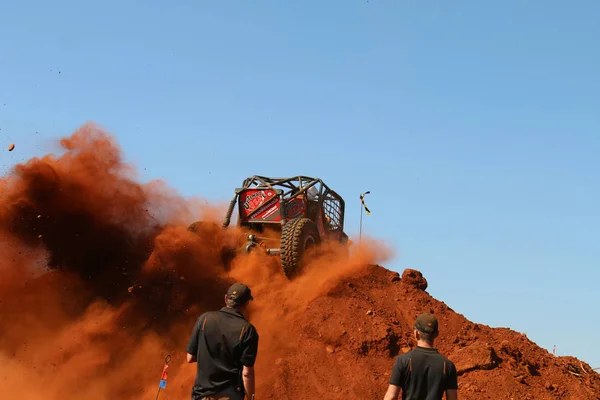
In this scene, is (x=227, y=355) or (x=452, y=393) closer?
(x=452, y=393)

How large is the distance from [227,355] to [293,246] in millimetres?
7896

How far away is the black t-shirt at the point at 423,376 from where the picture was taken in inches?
165

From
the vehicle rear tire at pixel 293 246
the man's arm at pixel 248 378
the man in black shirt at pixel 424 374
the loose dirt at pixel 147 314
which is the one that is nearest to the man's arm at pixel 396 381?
the man in black shirt at pixel 424 374

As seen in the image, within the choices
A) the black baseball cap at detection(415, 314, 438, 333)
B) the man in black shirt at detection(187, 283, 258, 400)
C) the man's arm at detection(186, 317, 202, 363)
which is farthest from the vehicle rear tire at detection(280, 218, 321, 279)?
the black baseball cap at detection(415, 314, 438, 333)

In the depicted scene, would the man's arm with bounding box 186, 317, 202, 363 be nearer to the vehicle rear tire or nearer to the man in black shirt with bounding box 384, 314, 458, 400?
the man in black shirt with bounding box 384, 314, 458, 400

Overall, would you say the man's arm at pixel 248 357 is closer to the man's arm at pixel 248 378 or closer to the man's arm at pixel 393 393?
the man's arm at pixel 248 378

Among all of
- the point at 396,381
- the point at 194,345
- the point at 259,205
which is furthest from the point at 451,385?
the point at 259,205

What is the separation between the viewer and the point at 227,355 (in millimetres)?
4492

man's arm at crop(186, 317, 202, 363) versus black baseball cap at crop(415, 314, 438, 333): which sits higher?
black baseball cap at crop(415, 314, 438, 333)

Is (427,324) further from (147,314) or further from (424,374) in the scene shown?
(147,314)

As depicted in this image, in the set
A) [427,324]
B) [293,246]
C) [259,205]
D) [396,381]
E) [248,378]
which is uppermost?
[259,205]

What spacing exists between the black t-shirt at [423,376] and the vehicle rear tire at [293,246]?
8187mm

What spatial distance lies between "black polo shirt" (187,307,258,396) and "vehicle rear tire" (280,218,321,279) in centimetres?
782

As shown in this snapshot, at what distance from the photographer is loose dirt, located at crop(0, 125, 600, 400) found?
10086mm
